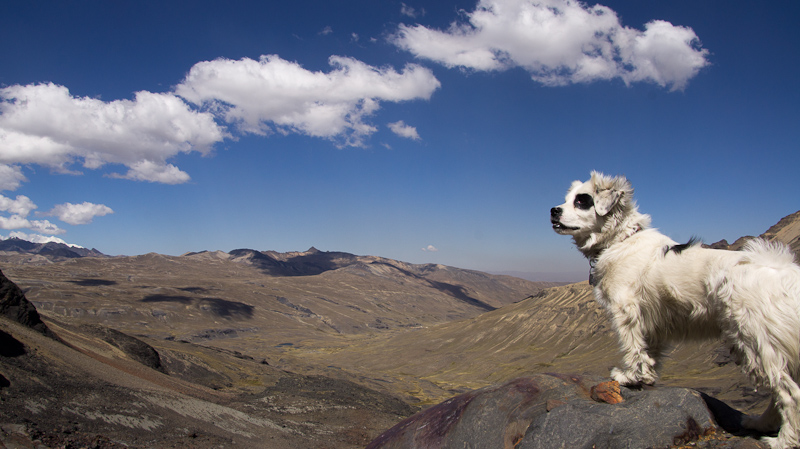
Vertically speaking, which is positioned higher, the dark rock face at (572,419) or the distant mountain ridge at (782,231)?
the distant mountain ridge at (782,231)

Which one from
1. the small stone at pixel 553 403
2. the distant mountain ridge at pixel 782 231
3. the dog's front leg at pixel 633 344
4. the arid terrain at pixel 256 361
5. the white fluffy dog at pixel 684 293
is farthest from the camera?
the distant mountain ridge at pixel 782 231

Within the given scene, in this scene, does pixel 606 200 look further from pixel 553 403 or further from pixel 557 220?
pixel 553 403

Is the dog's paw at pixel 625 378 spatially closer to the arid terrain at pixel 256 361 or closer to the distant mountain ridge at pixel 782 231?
the arid terrain at pixel 256 361

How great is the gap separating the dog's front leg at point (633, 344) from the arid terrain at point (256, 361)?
0.60 meters

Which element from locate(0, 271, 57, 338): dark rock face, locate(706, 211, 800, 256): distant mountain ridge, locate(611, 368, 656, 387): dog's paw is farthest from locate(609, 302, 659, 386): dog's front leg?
locate(706, 211, 800, 256): distant mountain ridge

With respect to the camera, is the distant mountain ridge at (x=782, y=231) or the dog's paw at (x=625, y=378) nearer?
the dog's paw at (x=625, y=378)

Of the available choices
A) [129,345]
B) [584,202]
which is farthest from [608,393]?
[129,345]

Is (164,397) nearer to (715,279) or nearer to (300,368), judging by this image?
(715,279)

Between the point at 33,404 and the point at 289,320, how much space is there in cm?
14936

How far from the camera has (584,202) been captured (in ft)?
16.0

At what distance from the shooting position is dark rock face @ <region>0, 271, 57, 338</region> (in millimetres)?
24109

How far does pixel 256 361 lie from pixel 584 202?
6524 centimetres

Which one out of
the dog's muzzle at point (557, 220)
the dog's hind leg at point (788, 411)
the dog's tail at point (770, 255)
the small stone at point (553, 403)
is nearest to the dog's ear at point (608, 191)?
the dog's muzzle at point (557, 220)

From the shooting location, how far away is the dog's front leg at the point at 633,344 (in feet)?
14.9
